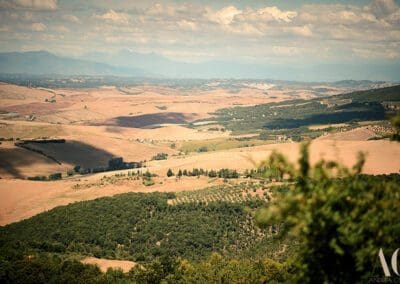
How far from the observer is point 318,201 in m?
21.1

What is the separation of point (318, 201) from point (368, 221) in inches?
98.7

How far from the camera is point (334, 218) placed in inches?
814

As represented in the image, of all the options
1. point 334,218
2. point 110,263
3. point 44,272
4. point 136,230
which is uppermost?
point 334,218

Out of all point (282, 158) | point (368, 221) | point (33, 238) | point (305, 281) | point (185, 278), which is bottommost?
point (33, 238)

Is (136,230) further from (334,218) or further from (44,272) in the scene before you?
(334,218)

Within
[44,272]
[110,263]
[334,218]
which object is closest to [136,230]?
[110,263]

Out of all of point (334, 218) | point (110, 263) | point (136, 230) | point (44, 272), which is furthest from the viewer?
point (136, 230)

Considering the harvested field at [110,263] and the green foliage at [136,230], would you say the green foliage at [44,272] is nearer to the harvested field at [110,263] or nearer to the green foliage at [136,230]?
the harvested field at [110,263]

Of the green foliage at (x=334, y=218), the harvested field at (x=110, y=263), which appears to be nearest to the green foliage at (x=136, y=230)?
the harvested field at (x=110, y=263)

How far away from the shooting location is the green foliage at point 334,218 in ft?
68.4

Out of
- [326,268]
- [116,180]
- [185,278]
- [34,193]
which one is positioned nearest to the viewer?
[326,268]

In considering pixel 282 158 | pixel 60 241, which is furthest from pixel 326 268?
pixel 60 241

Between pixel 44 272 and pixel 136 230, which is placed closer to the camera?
pixel 44 272

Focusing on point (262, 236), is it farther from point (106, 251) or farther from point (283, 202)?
point (283, 202)
